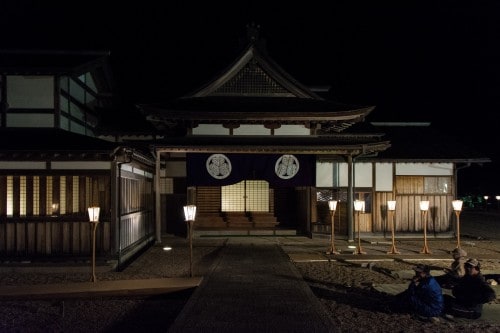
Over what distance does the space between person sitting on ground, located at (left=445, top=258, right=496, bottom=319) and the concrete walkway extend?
2.42 m

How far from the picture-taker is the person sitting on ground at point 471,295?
27.2ft

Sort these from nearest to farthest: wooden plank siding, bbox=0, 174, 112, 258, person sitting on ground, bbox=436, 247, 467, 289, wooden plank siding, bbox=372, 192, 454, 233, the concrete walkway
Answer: the concrete walkway, person sitting on ground, bbox=436, 247, 467, 289, wooden plank siding, bbox=0, 174, 112, 258, wooden plank siding, bbox=372, 192, 454, 233

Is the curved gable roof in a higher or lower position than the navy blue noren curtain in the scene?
higher

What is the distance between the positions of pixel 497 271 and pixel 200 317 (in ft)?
29.8

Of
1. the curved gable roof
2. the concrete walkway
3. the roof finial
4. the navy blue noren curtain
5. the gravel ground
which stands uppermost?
the roof finial

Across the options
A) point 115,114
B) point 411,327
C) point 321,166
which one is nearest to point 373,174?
point 321,166

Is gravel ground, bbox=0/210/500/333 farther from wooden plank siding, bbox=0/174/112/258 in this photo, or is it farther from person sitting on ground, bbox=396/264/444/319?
wooden plank siding, bbox=0/174/112/258

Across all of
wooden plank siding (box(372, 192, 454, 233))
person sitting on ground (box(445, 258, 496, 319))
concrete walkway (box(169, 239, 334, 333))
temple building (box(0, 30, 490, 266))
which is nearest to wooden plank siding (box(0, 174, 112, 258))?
temple building (box(0, 30, 490, 266))

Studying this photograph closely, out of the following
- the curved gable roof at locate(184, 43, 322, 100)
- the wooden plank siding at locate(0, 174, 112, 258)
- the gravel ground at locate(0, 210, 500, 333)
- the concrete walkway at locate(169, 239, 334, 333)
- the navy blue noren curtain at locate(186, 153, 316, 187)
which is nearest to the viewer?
the concrete walkway at locate(169, 239, 334, 333)

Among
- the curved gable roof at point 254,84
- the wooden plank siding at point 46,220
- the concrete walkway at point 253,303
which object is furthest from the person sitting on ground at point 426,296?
the curved gable roof at point 254,84

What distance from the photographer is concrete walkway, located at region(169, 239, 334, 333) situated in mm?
7500

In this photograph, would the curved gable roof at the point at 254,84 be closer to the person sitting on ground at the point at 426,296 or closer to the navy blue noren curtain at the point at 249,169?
the navy blue noren curtain at the point at 249,169

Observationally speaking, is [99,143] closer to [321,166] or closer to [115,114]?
[115,114]

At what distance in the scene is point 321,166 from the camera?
20.8 meters
